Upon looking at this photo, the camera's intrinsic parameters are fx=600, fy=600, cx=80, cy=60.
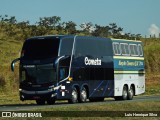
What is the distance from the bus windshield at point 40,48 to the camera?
113 feet

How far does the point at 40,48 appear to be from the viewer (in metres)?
34.8

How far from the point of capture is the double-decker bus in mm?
34438

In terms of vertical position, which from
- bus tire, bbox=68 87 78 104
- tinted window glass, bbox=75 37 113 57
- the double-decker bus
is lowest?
bus tire, bbox=68 87 78 104

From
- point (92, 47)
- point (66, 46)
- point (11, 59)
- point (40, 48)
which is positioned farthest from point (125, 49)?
point (11, 59)

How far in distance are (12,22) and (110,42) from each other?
2172 inches

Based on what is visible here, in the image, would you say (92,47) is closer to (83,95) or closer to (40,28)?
(83,95)

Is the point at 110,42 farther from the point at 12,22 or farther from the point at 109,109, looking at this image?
the point at 12,22

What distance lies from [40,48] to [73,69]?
8.01 ft

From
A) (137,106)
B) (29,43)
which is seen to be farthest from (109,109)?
(29,43)

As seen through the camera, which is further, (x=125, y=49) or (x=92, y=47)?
(x=125, y=49)

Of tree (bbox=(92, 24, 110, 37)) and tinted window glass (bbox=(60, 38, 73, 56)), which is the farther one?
tree (bbox=(92, 24, 110, 37))

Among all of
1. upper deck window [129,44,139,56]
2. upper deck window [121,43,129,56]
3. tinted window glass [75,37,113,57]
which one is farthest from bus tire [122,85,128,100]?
tinted window glass [75,37,113,57]

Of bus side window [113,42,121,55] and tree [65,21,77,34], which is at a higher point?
tree [65,21,77,34]

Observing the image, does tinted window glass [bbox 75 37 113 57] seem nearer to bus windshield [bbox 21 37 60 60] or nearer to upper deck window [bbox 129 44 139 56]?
bus windshield [bbox 21 37 60 60]
